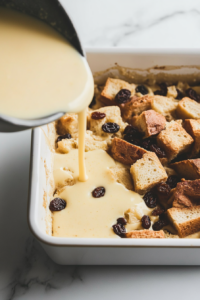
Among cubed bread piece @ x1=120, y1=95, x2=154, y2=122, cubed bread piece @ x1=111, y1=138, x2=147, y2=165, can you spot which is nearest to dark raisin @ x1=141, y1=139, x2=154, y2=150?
cubed bread piece @ x1=111, y1=138, x2=147, y2=165

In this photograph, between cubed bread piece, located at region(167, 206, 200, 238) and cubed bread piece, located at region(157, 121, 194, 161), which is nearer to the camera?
cubed bread piece, located at region(167, 206, 200, 238)

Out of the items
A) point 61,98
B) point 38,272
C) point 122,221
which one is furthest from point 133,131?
point 38,272

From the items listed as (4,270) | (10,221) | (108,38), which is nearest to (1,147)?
(10,221)

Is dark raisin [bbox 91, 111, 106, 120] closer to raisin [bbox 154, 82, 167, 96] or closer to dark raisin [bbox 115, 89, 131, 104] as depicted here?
dark raisin [bbox 115, 89, 131, 104]

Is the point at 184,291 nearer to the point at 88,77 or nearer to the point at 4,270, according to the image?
the point at 4,270

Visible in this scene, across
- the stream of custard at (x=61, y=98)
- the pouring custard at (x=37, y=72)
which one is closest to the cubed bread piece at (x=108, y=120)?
the stream of custard at (x=61, y=98)

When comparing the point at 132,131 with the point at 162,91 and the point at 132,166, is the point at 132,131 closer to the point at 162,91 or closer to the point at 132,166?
the point at 132,166
